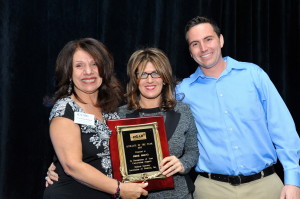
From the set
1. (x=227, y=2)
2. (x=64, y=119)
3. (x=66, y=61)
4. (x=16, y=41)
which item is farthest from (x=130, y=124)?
(x=227, y=2)

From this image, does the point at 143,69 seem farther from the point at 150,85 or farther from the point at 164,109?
the point at 164,109

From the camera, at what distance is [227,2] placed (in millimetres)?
3514

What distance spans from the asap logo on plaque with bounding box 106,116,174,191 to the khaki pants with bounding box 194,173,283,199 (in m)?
0.43

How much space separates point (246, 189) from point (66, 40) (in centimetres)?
187

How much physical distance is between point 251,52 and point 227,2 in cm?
59

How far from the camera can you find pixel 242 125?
223 centimetres

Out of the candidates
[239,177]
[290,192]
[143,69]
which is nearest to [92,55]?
[143,69]

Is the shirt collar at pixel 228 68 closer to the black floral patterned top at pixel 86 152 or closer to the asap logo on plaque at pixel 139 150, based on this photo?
the asap logo on plaque at pixel 139 150

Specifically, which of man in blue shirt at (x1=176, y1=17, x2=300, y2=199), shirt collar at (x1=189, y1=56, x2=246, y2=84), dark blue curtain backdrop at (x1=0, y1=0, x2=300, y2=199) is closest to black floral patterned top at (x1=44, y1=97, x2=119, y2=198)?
man in blue shirt at (x1=176, y1=17, x2=300, y2=199)

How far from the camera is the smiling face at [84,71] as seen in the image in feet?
6.59

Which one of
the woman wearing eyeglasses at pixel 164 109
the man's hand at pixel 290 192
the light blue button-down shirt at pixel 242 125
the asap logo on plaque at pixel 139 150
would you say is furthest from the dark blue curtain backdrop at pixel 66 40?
the man's hand at pixel 290 192

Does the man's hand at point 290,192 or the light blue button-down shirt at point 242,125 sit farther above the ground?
the light blue button-down shirt at point 242,125

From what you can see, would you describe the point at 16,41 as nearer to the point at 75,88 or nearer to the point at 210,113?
the point at 75,88

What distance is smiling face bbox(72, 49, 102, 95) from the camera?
2.01 m
